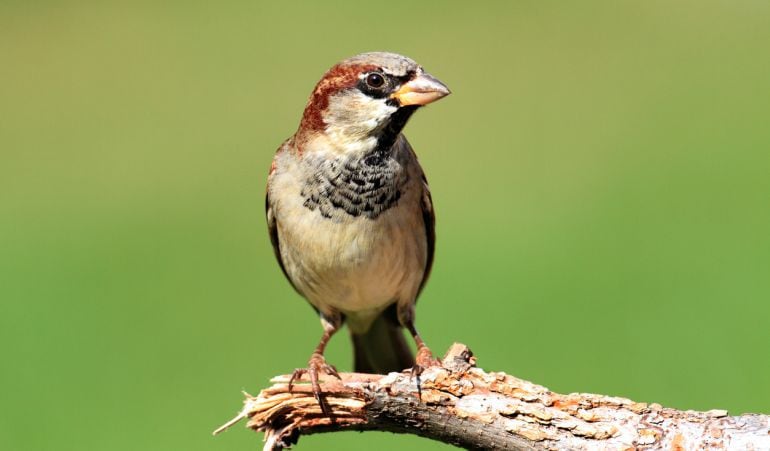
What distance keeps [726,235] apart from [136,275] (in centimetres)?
326

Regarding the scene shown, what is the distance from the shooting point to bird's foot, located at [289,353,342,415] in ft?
9.63

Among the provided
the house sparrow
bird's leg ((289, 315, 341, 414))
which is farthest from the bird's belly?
bird's leg ((289, 315, 341, 414))

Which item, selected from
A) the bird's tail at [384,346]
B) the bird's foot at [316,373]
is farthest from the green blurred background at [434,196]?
the bird's foot at [316,373]

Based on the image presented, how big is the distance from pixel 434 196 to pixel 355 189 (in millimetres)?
4722

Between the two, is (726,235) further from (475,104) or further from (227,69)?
(227,69)

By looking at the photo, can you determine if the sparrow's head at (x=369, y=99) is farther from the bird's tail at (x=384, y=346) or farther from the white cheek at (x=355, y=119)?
the bird's tail at (x=384, y=346)

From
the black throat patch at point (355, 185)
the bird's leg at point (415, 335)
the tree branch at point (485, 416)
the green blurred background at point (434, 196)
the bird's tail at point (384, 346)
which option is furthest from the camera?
the green blurred background at point (434, 196)

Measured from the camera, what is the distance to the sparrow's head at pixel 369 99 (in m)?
3.13

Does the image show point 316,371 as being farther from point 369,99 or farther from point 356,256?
point 369,99

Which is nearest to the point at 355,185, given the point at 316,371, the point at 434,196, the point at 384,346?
the point at 316,371

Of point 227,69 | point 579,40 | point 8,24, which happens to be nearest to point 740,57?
point 579,40

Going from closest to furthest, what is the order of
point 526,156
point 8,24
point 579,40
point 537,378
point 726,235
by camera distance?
1. point 537,378
2. point 726,235
3. point 526,156
4. point 579,40
5. point 8,24

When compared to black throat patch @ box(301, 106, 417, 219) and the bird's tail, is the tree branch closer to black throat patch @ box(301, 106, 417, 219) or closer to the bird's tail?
black throat patch @ box(301, 106, 417, 219)

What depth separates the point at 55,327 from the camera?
5.98 meters
